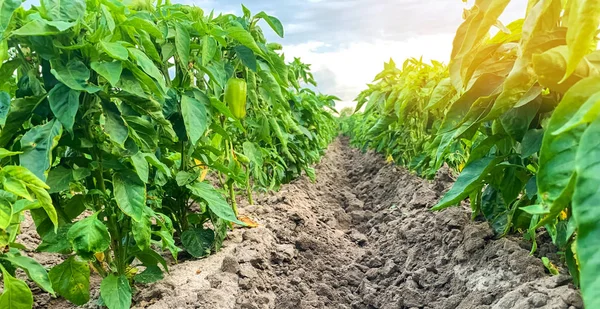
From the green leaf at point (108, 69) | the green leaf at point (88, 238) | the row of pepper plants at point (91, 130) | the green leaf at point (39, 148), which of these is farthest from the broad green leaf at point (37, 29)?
the green leaf at point (88, 238)

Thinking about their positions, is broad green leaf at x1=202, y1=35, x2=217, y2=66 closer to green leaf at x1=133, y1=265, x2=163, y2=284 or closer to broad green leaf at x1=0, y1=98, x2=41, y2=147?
broad green leaf at x1=0, y1=98, x2=41, y2=147

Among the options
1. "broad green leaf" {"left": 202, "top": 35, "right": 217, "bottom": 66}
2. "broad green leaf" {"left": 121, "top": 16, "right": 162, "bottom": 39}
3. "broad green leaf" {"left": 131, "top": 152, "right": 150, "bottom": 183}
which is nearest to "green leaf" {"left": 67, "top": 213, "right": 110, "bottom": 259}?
"broad green leaf" {"left": 131, "top": 152, "right": 150, "bottom": 183}

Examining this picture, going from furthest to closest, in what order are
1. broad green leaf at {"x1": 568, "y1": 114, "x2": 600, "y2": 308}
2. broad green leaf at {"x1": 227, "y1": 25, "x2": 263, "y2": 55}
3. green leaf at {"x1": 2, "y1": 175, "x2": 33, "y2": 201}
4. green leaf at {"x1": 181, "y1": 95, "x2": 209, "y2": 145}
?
broad green leaf at {"x1": 227, "y1": 25, "x2": 263, "y2": 55}
green leaf at {"x1": 181, "y1": 95, "x2": 209, "y2": 145}
green leaf at {"x1": 2, "y1": 175, "x2": 33, "y2": 201}
broad green leaf at {"x1": 568, "y1": 114, "x2": 600, "y2": 308}

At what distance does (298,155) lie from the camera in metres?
4.98

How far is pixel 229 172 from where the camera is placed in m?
2.17

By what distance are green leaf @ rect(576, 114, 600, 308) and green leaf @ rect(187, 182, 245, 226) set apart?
1478 mm

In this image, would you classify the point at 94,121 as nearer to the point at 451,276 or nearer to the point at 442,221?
the point at 451,276

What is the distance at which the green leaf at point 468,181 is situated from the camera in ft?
4.70

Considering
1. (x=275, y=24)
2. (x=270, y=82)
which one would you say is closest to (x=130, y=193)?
(x=270, y=82)

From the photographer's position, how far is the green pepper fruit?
2.31m

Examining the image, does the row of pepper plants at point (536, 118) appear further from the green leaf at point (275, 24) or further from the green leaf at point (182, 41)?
the green leaf at point (182, 41)

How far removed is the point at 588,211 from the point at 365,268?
2.40 metres

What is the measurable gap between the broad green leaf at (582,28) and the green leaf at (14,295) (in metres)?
1.40

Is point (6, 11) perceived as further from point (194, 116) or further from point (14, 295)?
point (14, 295)
